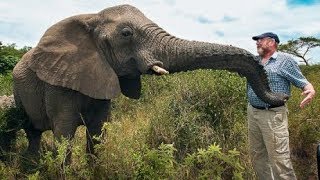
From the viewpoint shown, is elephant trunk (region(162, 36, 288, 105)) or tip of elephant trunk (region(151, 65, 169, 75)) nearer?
elephant trunk (region(162, 36, 288, 105))

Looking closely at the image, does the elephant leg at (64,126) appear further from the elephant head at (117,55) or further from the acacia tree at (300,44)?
the acacia tree at (300,44)

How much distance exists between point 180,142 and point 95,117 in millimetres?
1209

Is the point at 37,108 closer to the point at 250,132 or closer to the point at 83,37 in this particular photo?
the point at 83,37

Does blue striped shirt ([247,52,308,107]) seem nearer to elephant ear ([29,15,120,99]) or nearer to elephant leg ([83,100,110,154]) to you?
elephant ear ([29,15,120,99])

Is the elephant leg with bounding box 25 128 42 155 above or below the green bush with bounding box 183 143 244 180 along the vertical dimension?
below

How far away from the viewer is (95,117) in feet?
22.0

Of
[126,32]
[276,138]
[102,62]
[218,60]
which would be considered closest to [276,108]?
[276,138]

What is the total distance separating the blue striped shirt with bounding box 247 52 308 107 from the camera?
586cm

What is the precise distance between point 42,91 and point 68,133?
726mm

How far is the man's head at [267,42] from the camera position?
6.02m

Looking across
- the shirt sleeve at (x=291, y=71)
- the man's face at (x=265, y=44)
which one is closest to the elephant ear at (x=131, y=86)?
the man's face at (x=265, y=44)

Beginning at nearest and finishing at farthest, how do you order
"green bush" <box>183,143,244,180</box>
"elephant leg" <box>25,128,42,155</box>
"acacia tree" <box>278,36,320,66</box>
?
"green bush" <box>183,143,244,180</box>
"elephant leg" <box>25,128,42,155</box>
"acacia tree" <box>278,36,320,66</box>

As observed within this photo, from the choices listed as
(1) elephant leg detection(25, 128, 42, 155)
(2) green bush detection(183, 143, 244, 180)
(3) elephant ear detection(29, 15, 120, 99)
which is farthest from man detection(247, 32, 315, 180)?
(1) elephant leg detection(25, 128, 42, 155)

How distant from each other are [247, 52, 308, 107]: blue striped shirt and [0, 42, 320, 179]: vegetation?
830 mm
